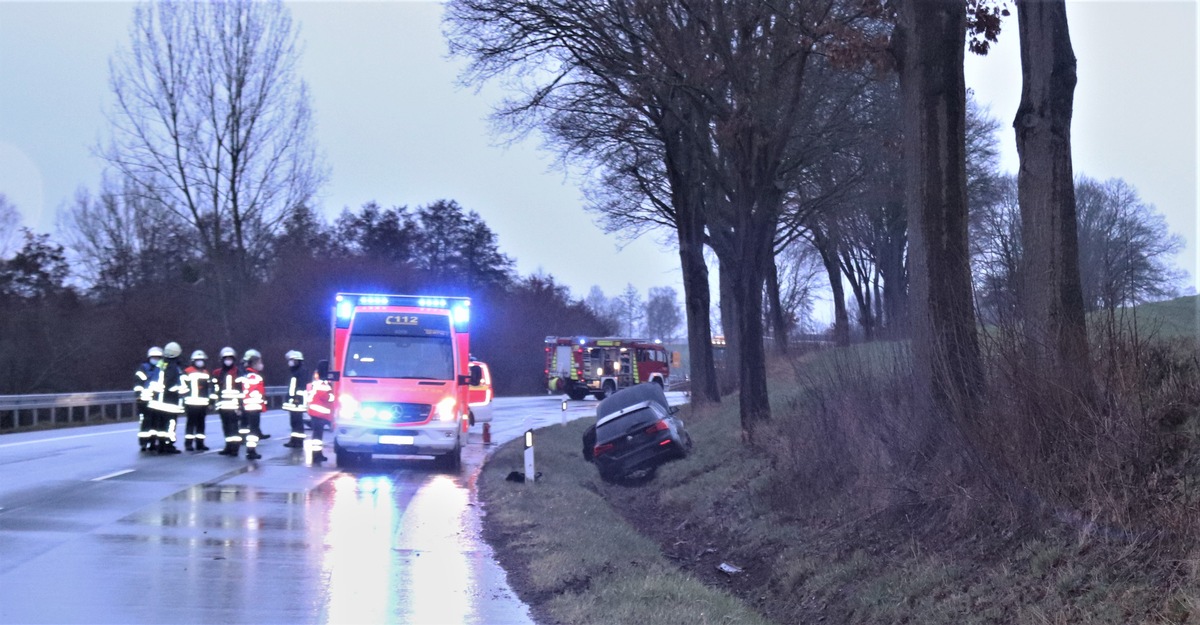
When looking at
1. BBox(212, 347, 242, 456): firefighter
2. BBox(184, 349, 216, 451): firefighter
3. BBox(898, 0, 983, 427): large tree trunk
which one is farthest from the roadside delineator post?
BBox(898, 0, 983, 427): large tree trunk

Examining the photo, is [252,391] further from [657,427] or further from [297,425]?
[657,427]

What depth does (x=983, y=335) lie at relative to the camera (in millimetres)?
10469

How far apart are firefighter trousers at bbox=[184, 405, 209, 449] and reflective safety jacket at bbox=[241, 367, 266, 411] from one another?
791 millimetres

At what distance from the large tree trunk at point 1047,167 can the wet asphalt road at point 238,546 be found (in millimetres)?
5529

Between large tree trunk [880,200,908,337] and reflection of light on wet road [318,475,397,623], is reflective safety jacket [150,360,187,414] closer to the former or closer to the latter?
reflection of light on wet road [318,475,397,623]

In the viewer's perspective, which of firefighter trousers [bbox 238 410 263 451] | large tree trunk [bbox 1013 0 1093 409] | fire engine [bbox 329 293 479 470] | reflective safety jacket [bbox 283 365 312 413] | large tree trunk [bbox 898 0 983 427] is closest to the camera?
large tree trunk [bbox 1013 0 1093 409]

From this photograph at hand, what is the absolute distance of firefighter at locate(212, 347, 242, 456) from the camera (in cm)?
2012

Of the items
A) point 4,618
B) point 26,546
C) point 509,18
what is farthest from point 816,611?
point 509,18

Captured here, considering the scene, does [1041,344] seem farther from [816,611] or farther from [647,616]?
[647,616]

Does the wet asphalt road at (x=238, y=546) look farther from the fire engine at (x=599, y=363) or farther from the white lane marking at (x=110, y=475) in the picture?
the fire engine at (x=599, y=363)

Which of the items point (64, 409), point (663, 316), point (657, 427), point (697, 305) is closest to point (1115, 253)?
point (657, 427)

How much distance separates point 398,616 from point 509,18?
13785mm

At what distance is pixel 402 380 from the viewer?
19.3 metres

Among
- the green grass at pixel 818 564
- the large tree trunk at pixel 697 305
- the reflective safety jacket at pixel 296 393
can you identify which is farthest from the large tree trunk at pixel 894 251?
the reflective safety jacket at pixel 296 393
